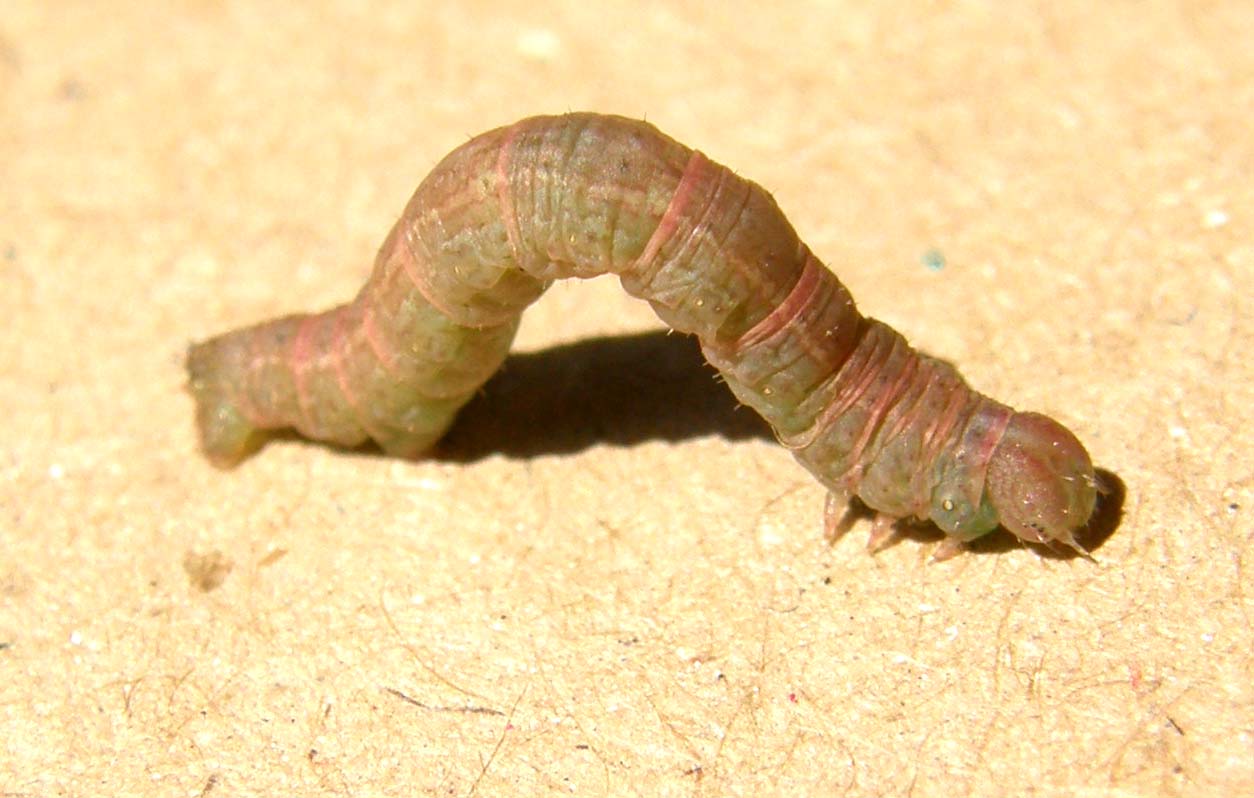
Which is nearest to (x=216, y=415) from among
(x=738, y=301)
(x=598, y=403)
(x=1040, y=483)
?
(x=598, y=403)

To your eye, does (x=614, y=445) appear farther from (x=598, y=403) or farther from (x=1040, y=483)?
(x=1040, y=483)

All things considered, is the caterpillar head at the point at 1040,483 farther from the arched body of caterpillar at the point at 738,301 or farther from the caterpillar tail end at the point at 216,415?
the caterpillar tail end at the point at 216,415

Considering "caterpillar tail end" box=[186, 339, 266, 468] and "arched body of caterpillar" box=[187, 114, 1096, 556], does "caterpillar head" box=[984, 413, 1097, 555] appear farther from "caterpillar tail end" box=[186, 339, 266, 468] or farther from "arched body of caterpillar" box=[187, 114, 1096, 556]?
"caterpillar tail end" box=[186, 339, 266, 468]

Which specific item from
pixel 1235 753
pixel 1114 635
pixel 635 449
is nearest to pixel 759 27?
pixel 635 449

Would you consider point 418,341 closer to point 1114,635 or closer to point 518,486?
point 518,486

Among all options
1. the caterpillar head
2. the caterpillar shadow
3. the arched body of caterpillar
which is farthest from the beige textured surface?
the arched body of caterpillar

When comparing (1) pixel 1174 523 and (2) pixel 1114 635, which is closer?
(2) pixel 1114 635

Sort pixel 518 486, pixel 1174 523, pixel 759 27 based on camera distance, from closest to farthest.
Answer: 1. pixel 1174 523
2. pixel 518 486
3. pixel 759 27

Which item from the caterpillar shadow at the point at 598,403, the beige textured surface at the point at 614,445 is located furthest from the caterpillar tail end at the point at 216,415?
the caterpillar shadow at the point at 598,403
